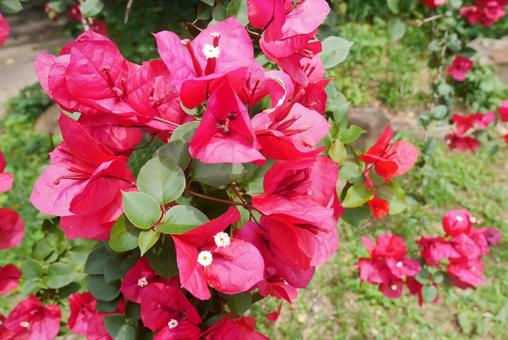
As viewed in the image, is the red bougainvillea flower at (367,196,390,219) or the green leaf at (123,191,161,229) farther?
the red bougainvillea flower at (367,196,390,219)

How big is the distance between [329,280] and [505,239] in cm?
81

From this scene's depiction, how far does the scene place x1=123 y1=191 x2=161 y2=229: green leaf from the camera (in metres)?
0.50

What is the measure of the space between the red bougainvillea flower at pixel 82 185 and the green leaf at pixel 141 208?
0.08 ft

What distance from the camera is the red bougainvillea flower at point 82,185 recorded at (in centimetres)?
49

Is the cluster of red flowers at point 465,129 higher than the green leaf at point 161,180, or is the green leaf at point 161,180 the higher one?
the green leaf at point 161,180

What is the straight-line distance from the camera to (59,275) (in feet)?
3.16

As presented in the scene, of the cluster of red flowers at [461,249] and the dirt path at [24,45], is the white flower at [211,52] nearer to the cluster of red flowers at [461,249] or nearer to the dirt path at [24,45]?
the cluster of red flowers at [461,249]

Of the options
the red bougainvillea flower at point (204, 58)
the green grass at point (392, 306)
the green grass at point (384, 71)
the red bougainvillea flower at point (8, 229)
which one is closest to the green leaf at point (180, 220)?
the red bougainvillea flower at point (204, 58)

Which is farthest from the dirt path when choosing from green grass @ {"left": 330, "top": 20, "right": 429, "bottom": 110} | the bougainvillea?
the bougainvillea

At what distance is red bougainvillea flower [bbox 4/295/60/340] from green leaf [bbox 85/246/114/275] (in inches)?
11.2

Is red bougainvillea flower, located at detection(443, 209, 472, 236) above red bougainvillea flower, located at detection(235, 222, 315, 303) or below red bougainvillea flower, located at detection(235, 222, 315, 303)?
below

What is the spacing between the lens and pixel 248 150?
0.45 metres

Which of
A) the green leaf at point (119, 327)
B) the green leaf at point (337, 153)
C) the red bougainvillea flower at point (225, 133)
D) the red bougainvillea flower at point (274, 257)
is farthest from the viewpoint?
the green leaf at point (337, 153)

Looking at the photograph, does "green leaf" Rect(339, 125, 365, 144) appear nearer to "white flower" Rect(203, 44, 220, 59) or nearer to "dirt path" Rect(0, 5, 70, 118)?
"white flower" Rect(203, 44, 220, 59)
